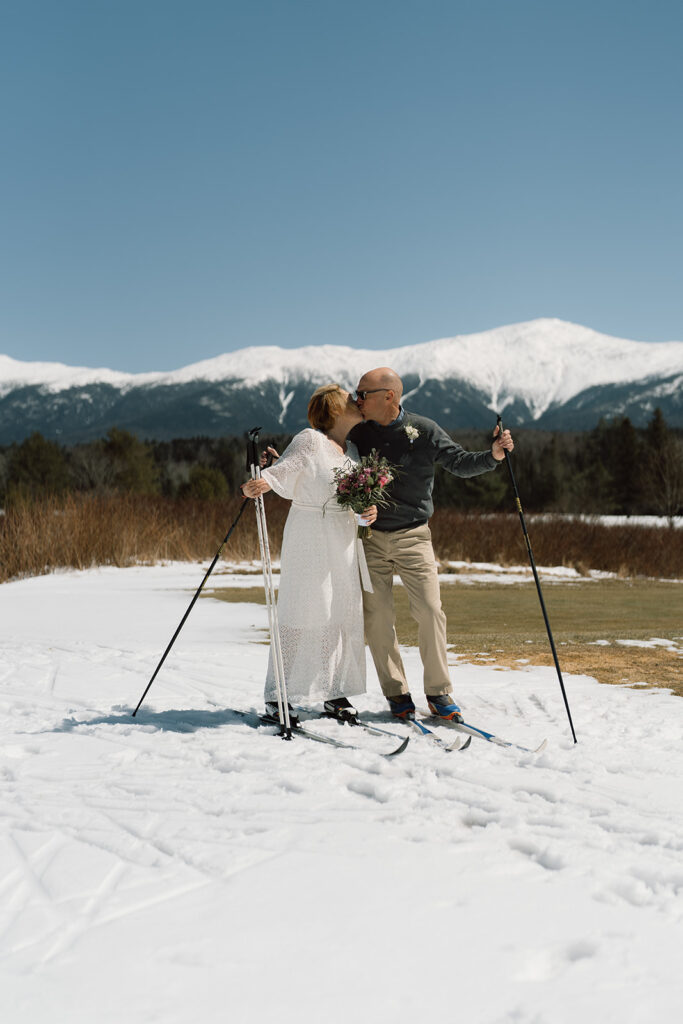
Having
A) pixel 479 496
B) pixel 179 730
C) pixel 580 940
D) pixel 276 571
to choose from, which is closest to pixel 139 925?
pixel 580 940

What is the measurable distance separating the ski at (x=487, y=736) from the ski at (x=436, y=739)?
7 cm

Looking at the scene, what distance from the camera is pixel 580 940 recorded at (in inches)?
85.4

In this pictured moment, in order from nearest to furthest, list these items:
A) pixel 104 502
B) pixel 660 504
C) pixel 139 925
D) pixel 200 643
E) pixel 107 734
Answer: pixel 139 925
pixel 107 734
pixel 200 643
pixel 104 502
pixel 660 504

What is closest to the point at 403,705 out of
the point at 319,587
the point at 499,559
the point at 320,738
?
the point at 320,738

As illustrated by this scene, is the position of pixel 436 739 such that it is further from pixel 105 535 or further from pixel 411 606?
pixel 105 535

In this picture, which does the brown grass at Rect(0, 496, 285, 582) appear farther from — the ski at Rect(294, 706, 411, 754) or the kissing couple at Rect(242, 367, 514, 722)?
the kissing couple at Rect(242, 367, 514, 722)

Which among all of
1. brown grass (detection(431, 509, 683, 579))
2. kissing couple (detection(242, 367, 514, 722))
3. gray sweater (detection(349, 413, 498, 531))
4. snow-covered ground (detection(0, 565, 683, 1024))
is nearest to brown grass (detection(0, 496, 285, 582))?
brown grass (detection(431, 509, 683, 579))

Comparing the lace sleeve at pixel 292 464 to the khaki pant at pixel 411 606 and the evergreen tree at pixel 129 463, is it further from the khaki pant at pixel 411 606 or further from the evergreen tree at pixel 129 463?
the evergreen tree at pixel 129 463

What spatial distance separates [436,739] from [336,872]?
1.60 meters

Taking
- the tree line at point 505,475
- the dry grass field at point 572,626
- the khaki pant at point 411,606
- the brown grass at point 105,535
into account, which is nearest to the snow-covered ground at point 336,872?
the khaki pant at point 411,606

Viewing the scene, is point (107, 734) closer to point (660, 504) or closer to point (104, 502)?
point (104, 502)

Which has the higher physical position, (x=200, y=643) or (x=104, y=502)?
(x=104, y=502)

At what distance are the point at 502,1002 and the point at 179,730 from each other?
2743mm

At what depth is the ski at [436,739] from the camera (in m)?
3.93
